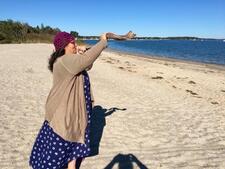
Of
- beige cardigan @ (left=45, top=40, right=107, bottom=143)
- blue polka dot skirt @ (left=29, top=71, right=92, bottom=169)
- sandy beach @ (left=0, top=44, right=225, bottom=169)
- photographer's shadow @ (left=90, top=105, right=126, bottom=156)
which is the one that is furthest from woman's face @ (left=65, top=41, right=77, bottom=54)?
photographer's shadow @ (left=90, top=105, right=126, bottom=156)

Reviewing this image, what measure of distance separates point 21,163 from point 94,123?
297cm

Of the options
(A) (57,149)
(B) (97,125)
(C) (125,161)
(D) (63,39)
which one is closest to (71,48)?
(D) (63,39)

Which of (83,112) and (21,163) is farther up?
(83,112)

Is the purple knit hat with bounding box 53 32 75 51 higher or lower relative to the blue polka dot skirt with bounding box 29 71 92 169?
higher

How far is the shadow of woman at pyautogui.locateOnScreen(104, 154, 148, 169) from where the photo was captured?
575 cm

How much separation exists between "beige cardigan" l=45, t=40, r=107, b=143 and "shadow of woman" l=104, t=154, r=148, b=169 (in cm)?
201

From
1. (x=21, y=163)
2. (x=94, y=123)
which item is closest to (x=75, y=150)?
(x=21, y=163)

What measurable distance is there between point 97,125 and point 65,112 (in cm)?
456

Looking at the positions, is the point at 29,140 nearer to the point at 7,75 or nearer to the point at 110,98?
the point at 110,98

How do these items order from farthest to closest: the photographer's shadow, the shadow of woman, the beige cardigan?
the photographer's shadow < the shadow of woman < the beige cardigan

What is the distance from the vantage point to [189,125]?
8.66m

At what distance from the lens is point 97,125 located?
8305 mm

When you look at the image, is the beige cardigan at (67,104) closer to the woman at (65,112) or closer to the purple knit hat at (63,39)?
the woman at (65,112)

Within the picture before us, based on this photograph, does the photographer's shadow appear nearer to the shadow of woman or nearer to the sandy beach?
the sandy beach
